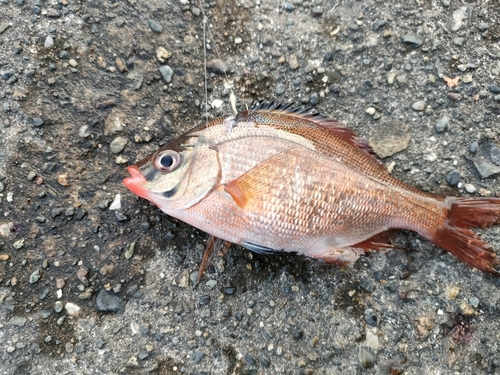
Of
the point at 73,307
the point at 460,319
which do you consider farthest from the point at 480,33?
the point at 73,307

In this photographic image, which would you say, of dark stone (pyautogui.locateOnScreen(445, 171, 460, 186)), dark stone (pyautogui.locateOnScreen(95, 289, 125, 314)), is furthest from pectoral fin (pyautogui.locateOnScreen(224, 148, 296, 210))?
dark stone (pyautogui.locateOnScreen(445, 171, 460, 186))

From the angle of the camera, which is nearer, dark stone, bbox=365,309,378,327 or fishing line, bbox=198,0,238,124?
dark stone, bbox=365,309,378,327

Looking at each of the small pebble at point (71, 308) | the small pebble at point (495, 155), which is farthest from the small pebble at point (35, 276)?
the small pebble at point (495, 155)

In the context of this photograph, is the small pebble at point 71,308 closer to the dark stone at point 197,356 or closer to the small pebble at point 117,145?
the dark stone at point 197,356

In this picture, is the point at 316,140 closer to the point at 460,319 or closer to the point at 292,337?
the point at 292,337

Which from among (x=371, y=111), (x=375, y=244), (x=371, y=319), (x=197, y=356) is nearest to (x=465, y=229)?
(x=375, y=244)

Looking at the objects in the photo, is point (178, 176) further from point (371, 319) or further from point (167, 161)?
point (371, 319)

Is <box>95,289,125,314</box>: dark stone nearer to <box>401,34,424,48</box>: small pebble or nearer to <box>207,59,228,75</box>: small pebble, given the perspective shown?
<box>207,59,228,75</box>: small pebble
